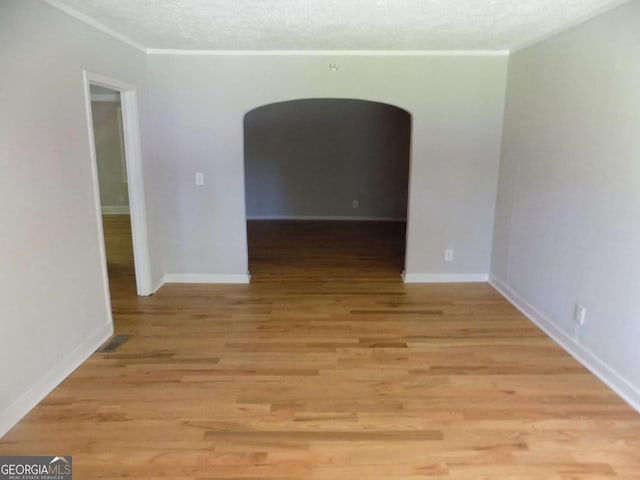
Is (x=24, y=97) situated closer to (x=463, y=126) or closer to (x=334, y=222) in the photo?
(x=463, y=126)

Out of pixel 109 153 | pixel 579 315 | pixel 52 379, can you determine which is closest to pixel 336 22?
pixel 579 315

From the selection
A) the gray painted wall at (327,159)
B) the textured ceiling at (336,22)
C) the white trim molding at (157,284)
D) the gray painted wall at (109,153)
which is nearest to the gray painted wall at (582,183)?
the textured ceiling at (336,22)

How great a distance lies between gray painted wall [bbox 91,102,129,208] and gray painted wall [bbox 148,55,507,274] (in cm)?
431

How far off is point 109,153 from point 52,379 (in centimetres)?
657

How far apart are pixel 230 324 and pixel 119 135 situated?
20.0 ft

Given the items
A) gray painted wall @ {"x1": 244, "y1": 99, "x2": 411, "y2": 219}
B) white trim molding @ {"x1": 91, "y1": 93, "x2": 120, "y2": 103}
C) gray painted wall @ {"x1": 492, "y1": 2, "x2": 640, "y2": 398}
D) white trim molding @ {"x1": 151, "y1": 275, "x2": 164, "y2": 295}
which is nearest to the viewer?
gray painted wall @ {"x1": 492, "y1": 2, "x2": 640, "y2": 398}

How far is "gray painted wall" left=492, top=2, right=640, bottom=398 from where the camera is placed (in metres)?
2.46

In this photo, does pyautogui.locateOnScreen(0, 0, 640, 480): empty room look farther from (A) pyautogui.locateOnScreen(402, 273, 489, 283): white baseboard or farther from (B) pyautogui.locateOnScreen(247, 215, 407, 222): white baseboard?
(B) pyautogui.locateOnScreen(247, 215, 407, 222): white baseboard

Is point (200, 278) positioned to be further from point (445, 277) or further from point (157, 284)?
point (445, 277)

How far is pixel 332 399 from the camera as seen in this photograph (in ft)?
8.23

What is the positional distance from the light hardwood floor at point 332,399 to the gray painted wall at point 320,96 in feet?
2.09

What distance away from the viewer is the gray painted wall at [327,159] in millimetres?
7676

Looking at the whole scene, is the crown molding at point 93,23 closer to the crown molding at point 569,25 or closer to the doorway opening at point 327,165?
the crown molding at point 569,25

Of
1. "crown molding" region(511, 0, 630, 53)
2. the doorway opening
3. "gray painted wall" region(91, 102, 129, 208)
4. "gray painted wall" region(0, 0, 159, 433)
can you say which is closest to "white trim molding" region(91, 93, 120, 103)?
"gray painted wall" region(91, 102, 129, 208)
